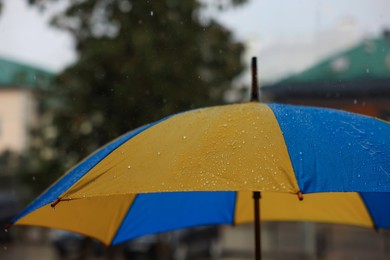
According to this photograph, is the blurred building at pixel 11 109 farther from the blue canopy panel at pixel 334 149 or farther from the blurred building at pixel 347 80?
the blue canopy panel at pixel 334 149

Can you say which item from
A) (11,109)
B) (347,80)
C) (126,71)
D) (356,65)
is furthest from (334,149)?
(11,109)

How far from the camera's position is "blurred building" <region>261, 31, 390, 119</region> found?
44.1 feet

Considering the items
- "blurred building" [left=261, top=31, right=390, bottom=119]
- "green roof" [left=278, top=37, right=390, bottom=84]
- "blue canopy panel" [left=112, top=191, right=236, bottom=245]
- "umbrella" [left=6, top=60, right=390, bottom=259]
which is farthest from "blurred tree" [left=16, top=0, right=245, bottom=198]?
"green roof" [left=278, top=37, right=390, bottom=84]

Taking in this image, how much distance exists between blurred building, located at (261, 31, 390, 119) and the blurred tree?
163 inches

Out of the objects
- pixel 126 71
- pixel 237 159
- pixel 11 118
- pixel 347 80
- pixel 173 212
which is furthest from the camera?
pixel 11 118

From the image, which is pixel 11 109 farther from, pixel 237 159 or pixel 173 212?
pixel 237 159

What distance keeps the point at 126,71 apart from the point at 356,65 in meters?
9.59

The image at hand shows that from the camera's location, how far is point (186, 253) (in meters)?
14.2

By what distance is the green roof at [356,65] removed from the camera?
606 inches

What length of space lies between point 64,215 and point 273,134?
4.05 ft

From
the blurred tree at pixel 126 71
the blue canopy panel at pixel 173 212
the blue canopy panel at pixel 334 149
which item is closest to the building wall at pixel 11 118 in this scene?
the blurred tree at pixel 126 71

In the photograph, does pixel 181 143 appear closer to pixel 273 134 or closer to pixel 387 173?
pixel 273 134

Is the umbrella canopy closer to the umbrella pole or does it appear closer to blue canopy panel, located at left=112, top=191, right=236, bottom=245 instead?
blue canopy panel, located at left=112, top=191, right=236, bottom=245

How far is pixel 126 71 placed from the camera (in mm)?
8562
